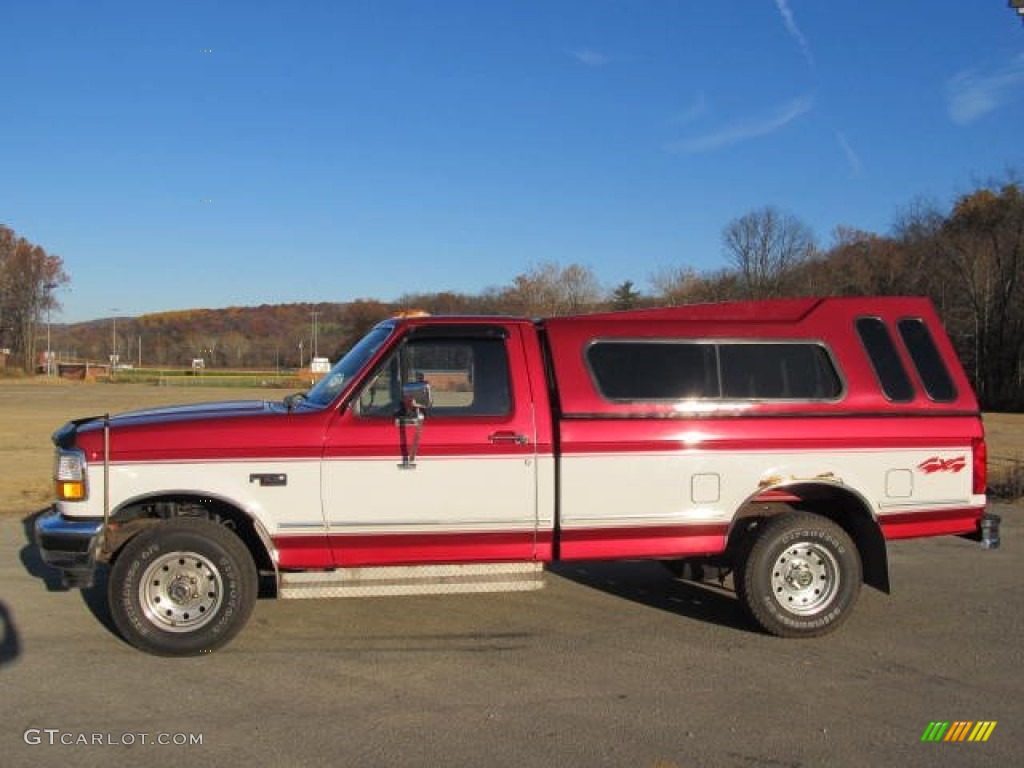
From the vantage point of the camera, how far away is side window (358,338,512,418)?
5.18 metres

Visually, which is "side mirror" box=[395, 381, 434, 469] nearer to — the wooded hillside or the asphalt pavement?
the asphalt pavement

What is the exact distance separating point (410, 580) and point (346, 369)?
1.41 metres

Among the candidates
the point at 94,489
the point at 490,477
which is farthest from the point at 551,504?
the point at 94,489

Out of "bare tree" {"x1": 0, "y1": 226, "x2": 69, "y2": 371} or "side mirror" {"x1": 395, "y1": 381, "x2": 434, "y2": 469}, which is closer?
"side mirror" {"x1": 395, "y1": 381, "x2": 434, "y2": 469}

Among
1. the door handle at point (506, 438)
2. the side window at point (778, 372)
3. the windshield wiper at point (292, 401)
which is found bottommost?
the door handle at point (506, 438)

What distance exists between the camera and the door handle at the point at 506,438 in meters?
5.14

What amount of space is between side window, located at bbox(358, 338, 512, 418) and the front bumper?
167cm

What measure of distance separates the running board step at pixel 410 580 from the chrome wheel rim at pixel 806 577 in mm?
1584

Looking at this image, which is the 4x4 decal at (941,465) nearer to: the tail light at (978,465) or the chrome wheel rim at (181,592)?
the tail light at (978,465)

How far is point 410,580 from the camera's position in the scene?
5125 millimetres

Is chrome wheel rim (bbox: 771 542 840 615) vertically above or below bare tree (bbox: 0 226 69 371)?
below

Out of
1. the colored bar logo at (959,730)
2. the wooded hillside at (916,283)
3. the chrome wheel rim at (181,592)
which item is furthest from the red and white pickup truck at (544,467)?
the wooded hillside at (916,283)

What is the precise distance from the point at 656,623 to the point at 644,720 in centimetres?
160

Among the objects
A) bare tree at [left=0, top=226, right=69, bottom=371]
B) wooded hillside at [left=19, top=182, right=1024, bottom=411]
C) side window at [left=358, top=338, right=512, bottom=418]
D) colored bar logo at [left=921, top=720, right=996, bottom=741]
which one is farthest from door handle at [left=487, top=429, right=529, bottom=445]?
bare tree at [left=0, top=226, right=69, bottom=371]
